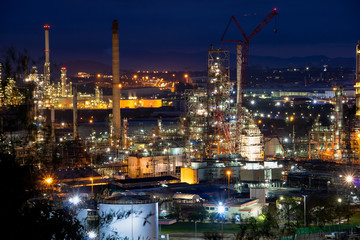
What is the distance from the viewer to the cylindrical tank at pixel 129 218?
46.5 feet

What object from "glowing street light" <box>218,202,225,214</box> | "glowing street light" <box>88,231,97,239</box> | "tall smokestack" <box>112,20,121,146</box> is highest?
"tall smokestack" <box>112,20,121,146</box>

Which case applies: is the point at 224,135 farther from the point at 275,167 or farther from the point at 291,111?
the point at 291,111

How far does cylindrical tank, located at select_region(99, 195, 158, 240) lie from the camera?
14180 millimetres

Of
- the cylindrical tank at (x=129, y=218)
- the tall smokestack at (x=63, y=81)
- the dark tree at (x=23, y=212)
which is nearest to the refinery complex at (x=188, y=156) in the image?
the cylindrical tank at (x=129, y=218)

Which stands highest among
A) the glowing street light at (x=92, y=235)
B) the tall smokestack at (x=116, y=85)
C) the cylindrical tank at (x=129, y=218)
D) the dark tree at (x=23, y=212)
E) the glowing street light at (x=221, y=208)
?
the tall smokestack at (x=116, y=85)

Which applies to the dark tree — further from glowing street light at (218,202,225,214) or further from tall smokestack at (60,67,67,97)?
tall smokestack at (60,67,67,97)

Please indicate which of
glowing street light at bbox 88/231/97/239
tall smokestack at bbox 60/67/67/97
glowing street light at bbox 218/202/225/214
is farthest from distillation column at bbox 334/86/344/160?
tall smokestack at bbox 60/67/67/97

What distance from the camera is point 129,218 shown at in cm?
1441

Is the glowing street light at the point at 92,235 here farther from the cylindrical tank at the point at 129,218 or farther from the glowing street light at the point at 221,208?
the glowing street light at the point at 221,208

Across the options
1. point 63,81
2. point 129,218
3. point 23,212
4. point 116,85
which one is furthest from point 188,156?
point 63,81

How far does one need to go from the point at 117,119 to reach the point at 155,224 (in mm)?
22155

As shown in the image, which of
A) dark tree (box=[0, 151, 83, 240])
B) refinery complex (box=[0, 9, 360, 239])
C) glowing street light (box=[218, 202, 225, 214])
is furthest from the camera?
glowing street light (box=[218, 202, 225, 214])

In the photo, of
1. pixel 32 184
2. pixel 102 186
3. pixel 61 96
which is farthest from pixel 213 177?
pixel 61 96

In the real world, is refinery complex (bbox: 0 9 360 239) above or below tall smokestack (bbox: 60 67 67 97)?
below
